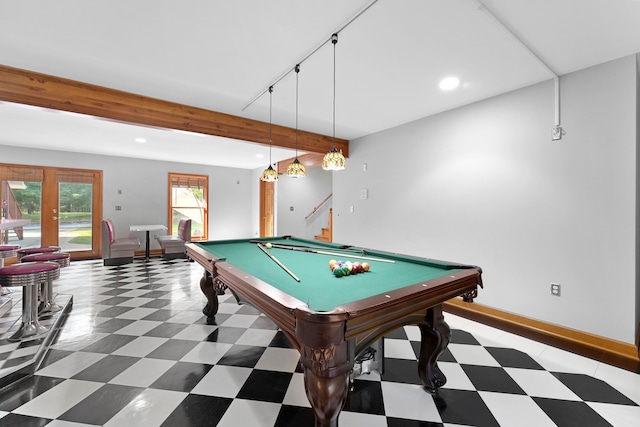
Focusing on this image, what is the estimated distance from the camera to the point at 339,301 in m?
1.34

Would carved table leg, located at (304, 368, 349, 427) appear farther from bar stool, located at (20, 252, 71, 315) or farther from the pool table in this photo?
bar stool, located at (20, 252, 71, 315)

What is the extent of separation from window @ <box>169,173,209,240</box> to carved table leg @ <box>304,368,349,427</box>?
7.31 meters

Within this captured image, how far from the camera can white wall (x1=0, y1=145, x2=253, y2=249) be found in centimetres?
601

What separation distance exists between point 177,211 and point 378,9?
24.3 feet

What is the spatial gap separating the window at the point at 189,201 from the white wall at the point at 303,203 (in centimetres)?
227

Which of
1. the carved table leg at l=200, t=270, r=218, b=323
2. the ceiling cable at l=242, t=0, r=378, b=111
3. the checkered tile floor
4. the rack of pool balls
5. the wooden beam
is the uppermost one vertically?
the ceiling cable at l=242, t=0, r=378, b=111

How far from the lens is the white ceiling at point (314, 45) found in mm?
1729

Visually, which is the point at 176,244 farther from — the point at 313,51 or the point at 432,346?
the point at 432,346

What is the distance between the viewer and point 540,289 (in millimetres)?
2678

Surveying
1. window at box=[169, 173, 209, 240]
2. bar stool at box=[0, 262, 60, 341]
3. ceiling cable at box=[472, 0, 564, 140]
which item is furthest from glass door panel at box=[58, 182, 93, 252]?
ceiling cable at box=[472, 0, 564, 140]

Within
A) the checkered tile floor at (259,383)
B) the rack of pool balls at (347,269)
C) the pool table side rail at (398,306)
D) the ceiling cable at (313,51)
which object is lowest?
the checkered tile floor at (259,383)

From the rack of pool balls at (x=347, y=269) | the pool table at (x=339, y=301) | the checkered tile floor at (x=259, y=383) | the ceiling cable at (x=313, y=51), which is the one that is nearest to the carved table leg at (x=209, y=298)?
the checkered tile floor at (x=259, y=383)

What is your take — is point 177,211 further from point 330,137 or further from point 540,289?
point 540,289

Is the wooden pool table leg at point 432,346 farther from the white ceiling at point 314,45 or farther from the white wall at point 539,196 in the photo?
the white ceiling at point 314,45
